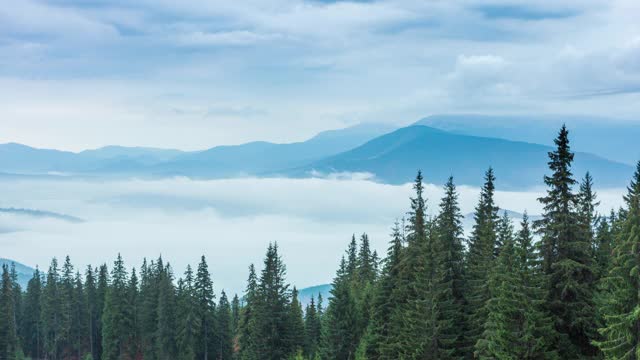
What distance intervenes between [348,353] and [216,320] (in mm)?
32123

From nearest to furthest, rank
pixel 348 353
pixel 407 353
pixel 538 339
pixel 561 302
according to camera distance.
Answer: pixel 538 339, pixel 561 302, pixel 407 353, pixel 348 353

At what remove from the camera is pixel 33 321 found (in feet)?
453

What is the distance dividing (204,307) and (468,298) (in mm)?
56210

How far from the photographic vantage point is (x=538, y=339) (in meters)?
40.1

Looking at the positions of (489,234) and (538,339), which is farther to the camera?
(489,234)

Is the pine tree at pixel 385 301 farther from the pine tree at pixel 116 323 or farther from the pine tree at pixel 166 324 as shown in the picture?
the pine tree at pixel 116 323

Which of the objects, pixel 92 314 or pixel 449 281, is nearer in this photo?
pixel 449 281

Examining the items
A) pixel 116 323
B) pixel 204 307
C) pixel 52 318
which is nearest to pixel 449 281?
pixel 204 307

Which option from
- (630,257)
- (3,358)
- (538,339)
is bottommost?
(3,358)

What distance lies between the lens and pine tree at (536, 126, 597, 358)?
141 feet

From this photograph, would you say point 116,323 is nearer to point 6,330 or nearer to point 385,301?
point 6,330

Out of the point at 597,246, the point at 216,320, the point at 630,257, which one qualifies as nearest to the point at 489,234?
the point at 597,246

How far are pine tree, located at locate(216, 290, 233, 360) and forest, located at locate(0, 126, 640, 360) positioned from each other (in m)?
0.18

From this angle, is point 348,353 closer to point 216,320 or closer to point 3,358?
point 216,320
